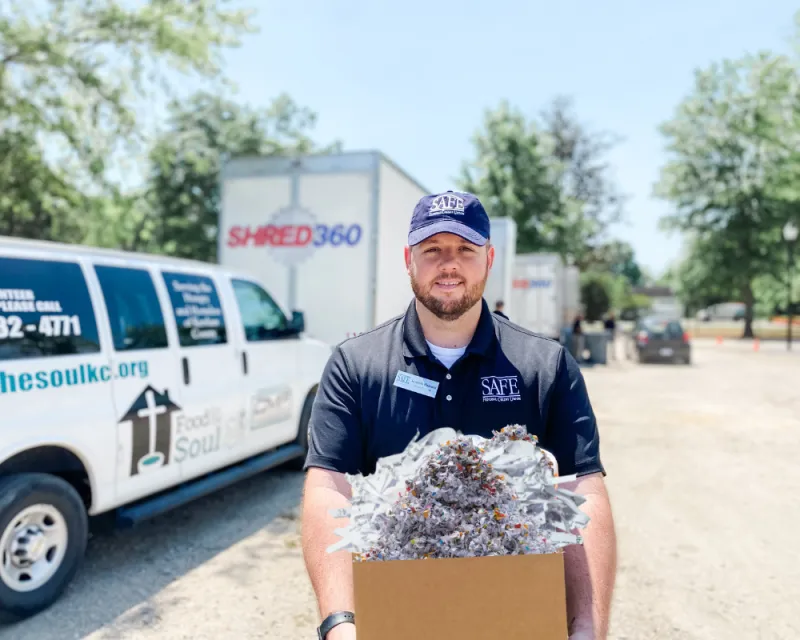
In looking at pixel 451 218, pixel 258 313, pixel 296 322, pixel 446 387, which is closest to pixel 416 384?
pixel 446 387

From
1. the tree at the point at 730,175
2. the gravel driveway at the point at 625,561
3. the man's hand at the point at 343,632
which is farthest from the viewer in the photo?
the tree at the point at 730,175

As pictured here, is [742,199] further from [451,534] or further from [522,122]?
[451,534]

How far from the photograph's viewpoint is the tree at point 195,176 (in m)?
27.0

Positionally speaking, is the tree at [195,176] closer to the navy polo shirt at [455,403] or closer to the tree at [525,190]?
the tree at [525,190]

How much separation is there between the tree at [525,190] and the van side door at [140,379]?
24.7 m

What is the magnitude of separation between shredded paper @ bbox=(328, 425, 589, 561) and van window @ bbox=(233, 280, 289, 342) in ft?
15.1

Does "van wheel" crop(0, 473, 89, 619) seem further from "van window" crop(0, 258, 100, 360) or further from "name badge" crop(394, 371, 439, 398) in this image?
"name badge" crop(394, 371, 439, 398)

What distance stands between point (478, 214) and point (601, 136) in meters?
50.1

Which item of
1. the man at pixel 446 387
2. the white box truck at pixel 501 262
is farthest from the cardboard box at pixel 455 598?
the white box truck at pixel 501 262

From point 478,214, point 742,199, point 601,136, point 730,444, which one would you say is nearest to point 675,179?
point 742,199

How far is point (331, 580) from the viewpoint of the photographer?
70.4 inches

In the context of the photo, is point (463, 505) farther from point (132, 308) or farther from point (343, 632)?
point (132, 308)

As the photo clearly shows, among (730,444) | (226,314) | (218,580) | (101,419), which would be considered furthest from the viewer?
(730,444)

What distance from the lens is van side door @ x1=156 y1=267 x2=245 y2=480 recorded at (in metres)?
4.98
